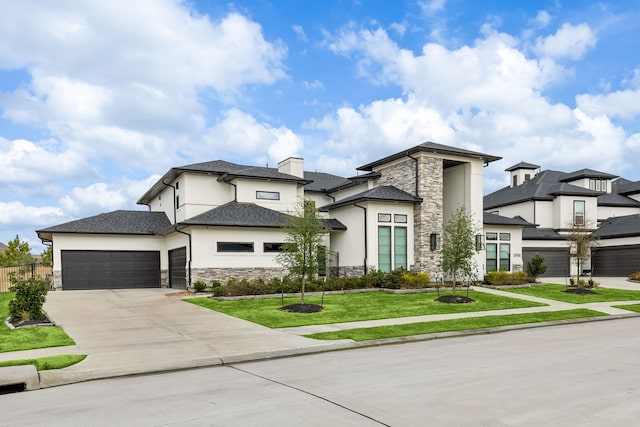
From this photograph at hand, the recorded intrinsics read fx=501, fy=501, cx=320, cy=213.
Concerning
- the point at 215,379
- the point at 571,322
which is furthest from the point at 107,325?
the point at 571,322

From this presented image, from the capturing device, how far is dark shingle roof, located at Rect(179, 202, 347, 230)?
24.5 meters

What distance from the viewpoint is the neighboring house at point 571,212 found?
36656 millimetres

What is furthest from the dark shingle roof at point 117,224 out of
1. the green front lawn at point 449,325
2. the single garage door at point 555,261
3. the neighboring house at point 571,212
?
the single garage door at point 555,261

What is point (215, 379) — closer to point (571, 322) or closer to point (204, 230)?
point (571, 322)

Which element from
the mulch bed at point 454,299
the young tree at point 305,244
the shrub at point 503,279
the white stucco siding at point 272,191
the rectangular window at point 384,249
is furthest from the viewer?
the white stucco siding at point 272,191

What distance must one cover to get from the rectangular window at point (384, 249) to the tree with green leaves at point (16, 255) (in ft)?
117

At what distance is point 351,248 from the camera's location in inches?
1069

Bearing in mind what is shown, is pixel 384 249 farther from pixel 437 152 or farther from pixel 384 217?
pixel 437 152

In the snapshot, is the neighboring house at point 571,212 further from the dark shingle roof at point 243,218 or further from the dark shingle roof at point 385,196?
the dark shingle roof at point 243,218

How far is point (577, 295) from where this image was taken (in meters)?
23.0

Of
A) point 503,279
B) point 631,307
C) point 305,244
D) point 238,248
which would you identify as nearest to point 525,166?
point 503,279

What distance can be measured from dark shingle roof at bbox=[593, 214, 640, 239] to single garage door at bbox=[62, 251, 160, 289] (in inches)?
1255

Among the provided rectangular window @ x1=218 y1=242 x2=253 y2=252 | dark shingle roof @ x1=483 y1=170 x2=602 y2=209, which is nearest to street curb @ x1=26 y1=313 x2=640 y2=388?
rectangular window @ x1=218 y1=242 x2=253 y2=252

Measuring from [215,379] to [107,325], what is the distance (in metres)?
7.15
